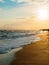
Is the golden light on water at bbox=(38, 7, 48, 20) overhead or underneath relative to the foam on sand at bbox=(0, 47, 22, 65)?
overhead

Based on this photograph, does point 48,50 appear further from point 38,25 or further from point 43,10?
point 43,10

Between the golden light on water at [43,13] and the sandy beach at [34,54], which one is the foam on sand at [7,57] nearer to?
the sandy beach at [34,54]

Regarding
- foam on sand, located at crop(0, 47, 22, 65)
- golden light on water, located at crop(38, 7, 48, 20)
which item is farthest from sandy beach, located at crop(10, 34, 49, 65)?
golden light on water, located at crop(38, 7, 48, 20)

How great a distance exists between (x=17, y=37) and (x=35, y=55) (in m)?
0.24

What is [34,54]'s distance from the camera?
168 centimetres

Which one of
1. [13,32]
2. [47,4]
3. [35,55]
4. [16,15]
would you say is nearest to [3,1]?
[16,15]

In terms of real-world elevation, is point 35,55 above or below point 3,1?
below

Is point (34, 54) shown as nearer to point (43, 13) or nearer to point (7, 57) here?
point (7, 57)

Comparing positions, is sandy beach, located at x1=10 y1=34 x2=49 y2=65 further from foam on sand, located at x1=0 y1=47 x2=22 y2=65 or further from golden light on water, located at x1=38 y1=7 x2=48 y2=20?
golden light on water, located at x1=38 y1=7 x2=48 y2=20

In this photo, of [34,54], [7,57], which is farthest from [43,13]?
[7,57]

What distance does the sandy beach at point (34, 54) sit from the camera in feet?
5.51

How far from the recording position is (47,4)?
5.66 ft

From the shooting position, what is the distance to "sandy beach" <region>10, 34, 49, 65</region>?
168 cm

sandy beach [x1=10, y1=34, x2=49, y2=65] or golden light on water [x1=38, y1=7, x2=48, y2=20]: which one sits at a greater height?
golden light on water [x1=38, y1=7, x2=48, y2=20]
